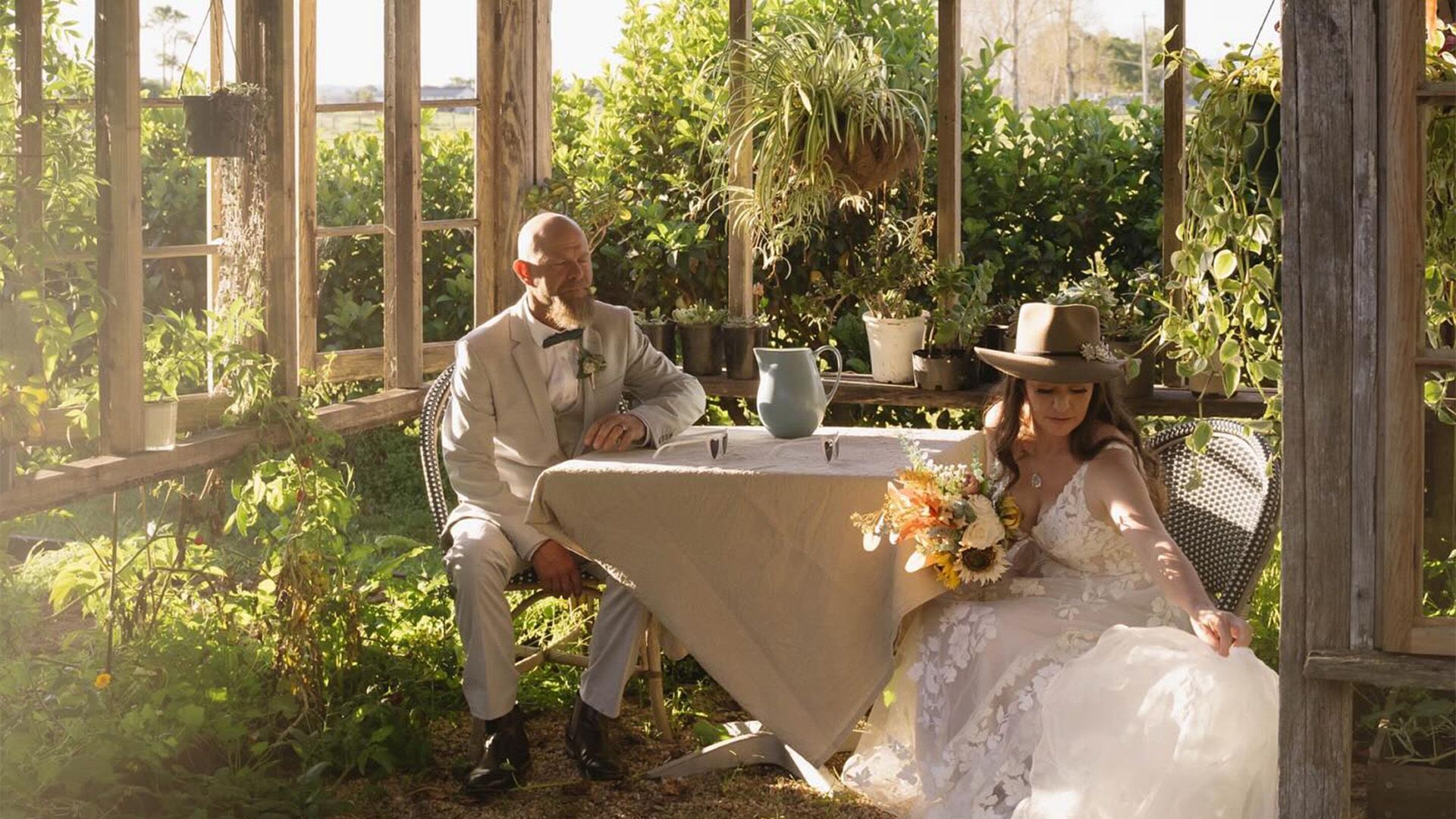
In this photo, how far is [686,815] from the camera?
383 cm

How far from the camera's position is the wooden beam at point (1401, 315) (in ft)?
7.61

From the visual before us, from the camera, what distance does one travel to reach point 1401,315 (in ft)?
7.70

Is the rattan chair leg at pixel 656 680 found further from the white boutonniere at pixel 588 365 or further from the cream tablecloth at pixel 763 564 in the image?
the white boutonniere at pixel 588 365

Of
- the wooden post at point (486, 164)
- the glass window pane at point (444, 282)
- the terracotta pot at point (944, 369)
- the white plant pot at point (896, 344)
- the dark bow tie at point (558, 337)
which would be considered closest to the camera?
the dark bow tie at point (558, 337)

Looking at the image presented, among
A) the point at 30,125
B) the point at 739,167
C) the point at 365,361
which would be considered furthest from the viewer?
the point at 365,361

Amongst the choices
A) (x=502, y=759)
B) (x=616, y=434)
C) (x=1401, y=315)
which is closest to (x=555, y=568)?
(x=616, y=434)

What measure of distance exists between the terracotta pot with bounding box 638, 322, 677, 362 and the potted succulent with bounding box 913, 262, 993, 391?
2.80ft

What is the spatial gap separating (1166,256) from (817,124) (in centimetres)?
115

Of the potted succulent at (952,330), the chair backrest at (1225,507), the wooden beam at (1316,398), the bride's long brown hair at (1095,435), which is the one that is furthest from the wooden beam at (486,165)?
the wooden beam at (1316,398)

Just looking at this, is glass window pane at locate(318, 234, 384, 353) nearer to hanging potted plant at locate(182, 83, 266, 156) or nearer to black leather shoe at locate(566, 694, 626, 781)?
hanging potted plant at locate(182, 83, 266, 156)

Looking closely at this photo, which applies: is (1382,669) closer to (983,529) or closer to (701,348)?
(983,529)

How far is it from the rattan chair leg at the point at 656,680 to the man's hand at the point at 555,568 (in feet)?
0.89

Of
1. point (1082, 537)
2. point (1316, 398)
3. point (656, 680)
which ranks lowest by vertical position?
point (656, 680)

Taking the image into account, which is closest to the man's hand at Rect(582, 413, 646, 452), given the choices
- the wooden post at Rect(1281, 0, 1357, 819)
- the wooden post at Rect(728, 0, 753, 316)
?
the wooden post at Rect(728, 0, 753, 316)
